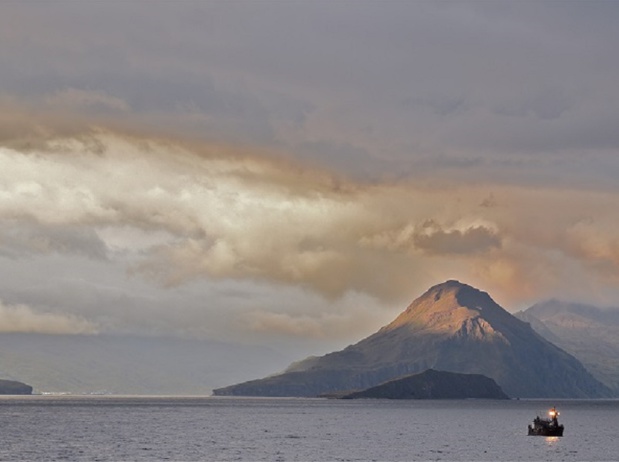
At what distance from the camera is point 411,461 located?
7805 inches

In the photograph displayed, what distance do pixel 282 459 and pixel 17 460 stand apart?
49.5 m

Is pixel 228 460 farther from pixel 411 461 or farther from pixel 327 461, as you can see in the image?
pixel 411 461

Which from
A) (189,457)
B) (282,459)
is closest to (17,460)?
(189,457)

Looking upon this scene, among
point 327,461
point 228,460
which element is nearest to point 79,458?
point 228,460

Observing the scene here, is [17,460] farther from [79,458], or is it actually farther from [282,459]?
[282,459]

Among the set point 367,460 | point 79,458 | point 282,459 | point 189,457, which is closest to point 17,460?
point 79,458

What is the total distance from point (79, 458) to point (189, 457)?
21024 mm

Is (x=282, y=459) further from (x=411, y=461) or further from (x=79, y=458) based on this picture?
(x=79, y=458)

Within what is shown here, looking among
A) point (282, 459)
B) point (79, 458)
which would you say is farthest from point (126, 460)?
point (282, 459)

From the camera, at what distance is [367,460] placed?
197 meters

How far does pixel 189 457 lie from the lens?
654ft

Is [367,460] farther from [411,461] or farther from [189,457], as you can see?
[189,457]

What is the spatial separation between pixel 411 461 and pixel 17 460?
74527mm

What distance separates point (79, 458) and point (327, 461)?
47.0 metres
